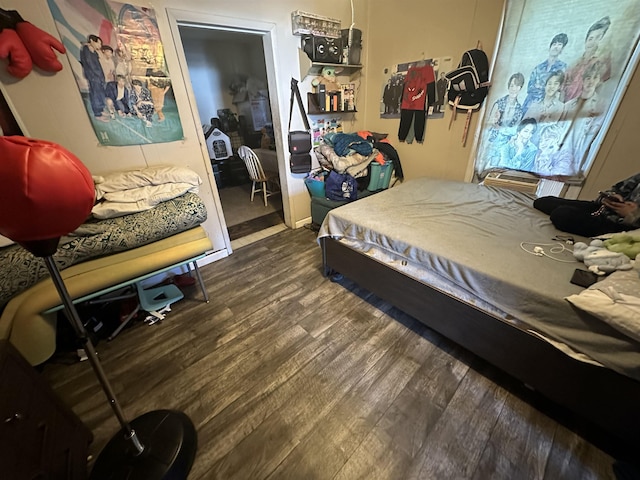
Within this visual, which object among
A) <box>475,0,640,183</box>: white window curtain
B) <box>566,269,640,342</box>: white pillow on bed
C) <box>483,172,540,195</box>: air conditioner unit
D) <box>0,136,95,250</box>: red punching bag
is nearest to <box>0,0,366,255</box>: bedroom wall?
<box>0,136,95,250</box>: red punching bag

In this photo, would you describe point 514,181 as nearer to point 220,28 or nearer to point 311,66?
point 311,66

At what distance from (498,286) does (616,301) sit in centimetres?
36

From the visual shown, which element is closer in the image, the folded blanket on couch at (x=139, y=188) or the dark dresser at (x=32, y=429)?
the dark dresser at (x=32, y=429)

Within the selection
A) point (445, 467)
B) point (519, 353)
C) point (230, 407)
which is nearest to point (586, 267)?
point (519, 353)

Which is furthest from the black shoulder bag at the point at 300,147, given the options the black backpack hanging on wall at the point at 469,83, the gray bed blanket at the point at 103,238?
the black backpack hanging on wall at the point at 469,83

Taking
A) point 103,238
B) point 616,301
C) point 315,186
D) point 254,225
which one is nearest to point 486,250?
point 616,301

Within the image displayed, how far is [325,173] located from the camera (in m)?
2.94

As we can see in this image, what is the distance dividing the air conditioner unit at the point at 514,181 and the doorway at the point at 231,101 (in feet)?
9.09

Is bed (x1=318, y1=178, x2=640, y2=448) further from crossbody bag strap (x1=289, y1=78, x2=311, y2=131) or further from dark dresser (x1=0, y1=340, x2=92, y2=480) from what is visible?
dark dresser (x1=0, y1=340, x2=92, y2=480)

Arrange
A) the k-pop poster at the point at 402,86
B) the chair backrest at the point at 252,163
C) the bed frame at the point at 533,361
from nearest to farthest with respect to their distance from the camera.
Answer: the bed frame at the point at 533,361 < the k-pop poster at the point at 402,86 < the chair backrest at the point at 252,163

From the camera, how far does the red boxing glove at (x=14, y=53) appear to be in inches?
52.2

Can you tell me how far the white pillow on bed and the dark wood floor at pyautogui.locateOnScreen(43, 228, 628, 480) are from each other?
63cm

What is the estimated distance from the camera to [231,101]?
4.96m

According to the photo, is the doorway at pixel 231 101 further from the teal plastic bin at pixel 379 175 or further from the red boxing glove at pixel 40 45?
the red boxing glove at pixel 40 45
